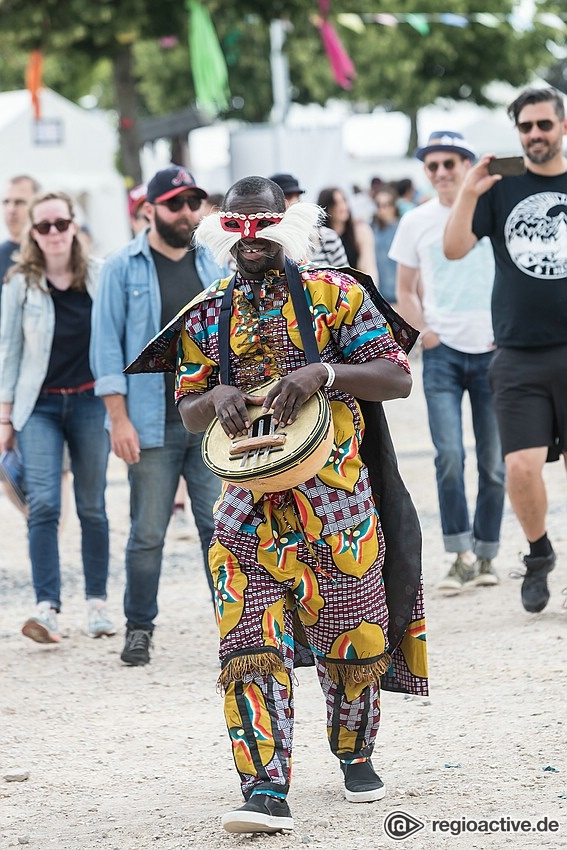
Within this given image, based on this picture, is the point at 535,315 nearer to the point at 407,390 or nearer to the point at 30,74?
the point at 407,390

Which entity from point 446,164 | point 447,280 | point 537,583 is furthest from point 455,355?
point 537,583

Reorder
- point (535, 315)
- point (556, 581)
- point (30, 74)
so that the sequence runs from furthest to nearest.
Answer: point (30, 74) → point (556, 581) → point (535, 315)

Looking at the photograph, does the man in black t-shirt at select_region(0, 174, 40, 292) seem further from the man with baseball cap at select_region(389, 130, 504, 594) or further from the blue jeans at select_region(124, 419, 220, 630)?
the blue jeans at select_region(124, 419, 220, 630)

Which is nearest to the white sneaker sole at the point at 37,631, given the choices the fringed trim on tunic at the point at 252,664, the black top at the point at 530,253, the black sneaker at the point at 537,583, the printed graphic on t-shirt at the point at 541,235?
the black sneaker at the point at 537,583

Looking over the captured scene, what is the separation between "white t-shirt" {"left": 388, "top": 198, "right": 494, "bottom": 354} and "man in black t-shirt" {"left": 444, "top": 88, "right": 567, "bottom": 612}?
967mm

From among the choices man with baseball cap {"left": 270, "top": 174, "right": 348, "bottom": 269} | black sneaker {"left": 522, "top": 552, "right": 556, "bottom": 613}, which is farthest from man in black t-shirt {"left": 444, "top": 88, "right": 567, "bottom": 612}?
man with baseball cap {"left": 270, "top": 174, "right": 348, "bottom": 269}

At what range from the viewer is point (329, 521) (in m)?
4.33

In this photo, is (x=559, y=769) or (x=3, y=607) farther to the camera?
(x=3, y=607)

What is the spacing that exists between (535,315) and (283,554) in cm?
269

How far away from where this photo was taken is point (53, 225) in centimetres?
724

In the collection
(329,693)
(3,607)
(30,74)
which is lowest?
(3,607)

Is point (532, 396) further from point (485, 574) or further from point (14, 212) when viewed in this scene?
point (14, 212)

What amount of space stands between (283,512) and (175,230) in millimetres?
2581

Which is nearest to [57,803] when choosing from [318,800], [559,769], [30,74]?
[318,800]
